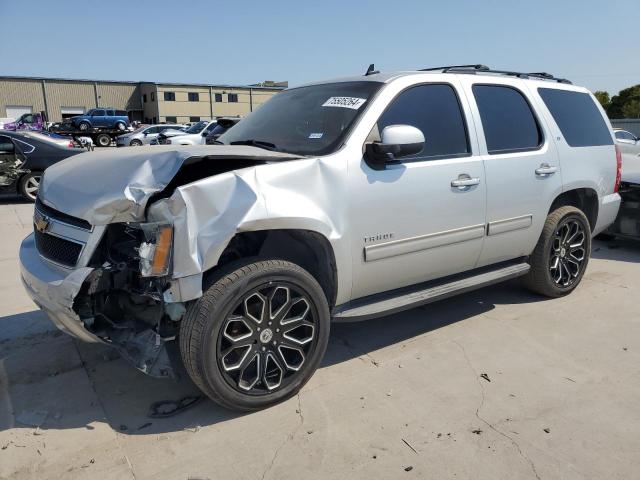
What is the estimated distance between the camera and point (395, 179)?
10.5 feet

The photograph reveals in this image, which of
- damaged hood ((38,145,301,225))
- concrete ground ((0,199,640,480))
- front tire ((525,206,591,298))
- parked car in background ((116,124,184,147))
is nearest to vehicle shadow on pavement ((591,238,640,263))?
front tire ((525,206,591,298))

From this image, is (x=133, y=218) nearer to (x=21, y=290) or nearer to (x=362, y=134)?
(x=362, y=134)

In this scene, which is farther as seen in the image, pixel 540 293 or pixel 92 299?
pixel 540 293

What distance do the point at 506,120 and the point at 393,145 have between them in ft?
4.93

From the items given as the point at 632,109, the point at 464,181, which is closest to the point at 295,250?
the point at 464,181

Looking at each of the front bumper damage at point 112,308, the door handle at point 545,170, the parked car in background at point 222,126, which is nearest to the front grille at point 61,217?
the front bumper damage at point 112,308

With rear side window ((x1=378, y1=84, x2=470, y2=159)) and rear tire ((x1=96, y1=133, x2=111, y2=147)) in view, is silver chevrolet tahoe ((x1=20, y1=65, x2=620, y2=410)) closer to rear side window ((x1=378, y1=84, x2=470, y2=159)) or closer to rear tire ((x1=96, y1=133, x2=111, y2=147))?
rear side window ((x1=378, y1=84, x2=470, y2=159))

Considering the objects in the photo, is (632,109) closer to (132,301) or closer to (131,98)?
(132,301)

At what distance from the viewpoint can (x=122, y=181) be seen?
2602 mm

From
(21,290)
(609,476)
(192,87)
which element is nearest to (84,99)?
(192,87)

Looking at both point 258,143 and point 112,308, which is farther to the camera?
point 258,143

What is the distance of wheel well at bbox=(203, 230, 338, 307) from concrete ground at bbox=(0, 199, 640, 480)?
668 millimetres

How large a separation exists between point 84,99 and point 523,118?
63.0 metres

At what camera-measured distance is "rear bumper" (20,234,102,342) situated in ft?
8.33
